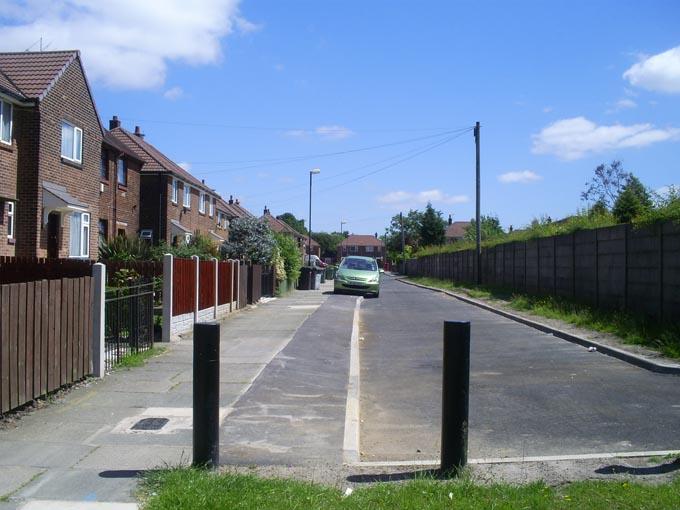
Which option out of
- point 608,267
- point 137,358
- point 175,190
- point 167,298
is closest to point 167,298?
point 167,298

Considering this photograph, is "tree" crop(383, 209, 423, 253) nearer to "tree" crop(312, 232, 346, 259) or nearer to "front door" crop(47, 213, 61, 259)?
"tree" crop(312, 232, 346, 259)

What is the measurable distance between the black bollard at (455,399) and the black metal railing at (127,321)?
19.1ft

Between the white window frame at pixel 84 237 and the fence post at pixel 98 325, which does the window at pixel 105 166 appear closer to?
the white window frame at pixel 84 237

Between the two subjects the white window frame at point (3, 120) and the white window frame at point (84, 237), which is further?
the white window frame at point (84, 237)

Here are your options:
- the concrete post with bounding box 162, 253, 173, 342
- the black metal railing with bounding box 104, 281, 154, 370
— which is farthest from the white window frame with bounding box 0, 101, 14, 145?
the black metal railing with bounding box 104, 281, 154, 370

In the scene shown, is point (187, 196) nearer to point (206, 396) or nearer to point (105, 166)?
point (105, 166)

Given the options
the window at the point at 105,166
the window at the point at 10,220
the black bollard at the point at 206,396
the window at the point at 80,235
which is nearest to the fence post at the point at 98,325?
the black bollard at the point at 206,396

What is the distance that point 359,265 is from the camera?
3111 centimetres

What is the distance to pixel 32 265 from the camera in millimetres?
14680

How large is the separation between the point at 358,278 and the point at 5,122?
51.1 ft

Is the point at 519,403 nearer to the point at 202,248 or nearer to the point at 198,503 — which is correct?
the point at 198,503

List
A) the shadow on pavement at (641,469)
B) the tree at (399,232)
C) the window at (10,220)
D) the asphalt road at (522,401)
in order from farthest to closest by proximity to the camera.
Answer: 1. the tree at (399,232)
2. the window at (10,220)
3. the asphalt road at (522,401)
4. the shadow on pavement at (641,469)

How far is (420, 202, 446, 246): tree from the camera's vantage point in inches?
3228

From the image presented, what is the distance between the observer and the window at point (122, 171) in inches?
1088
